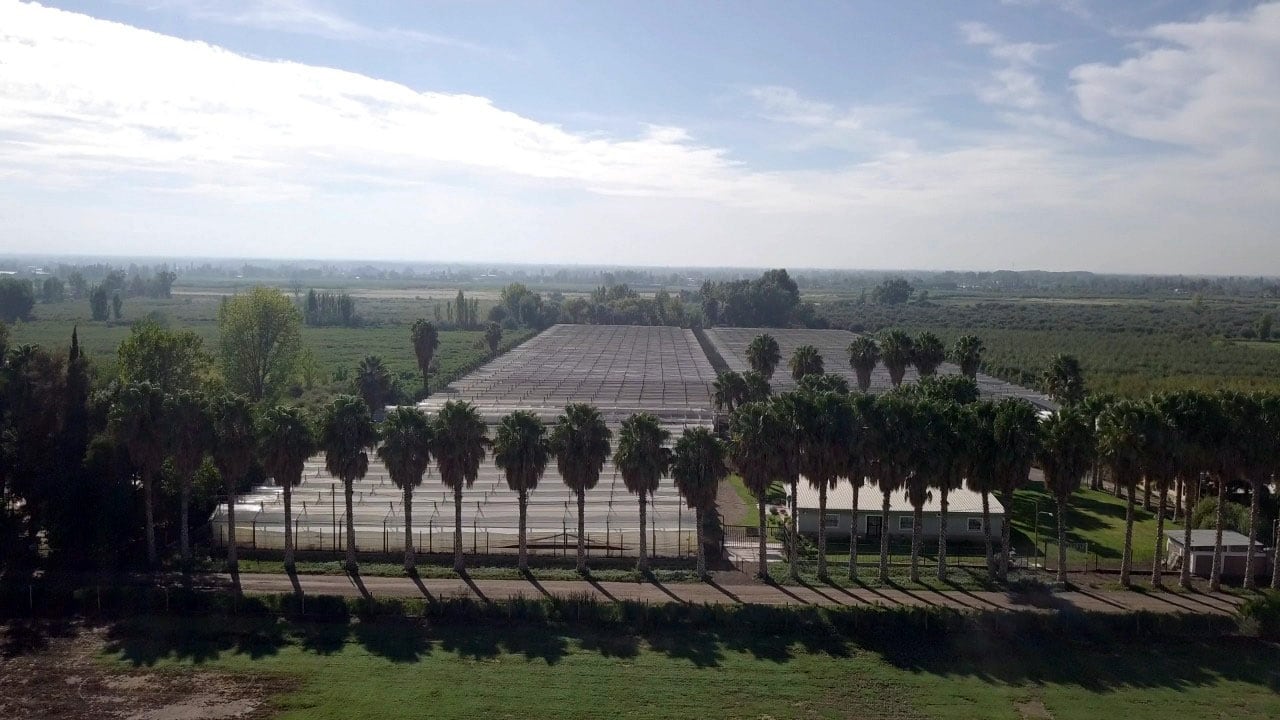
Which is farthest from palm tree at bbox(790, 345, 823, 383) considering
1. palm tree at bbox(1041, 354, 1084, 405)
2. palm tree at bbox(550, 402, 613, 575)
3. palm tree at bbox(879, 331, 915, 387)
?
palm tree at bbox(550, 402, 613, 575)

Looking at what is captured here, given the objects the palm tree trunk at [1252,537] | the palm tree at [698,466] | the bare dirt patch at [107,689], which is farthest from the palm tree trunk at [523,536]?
the palm tree trunk at [1252,537]

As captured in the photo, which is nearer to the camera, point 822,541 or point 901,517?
point 822,541

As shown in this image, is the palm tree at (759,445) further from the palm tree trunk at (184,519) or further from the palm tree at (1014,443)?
the palm tree trunk at (184,519)

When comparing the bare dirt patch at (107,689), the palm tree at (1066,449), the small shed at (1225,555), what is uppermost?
the palm tree at (1066,449)

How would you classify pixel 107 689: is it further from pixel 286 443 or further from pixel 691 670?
pixel 691 670

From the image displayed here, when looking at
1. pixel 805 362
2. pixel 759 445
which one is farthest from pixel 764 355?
pixel 759 445
